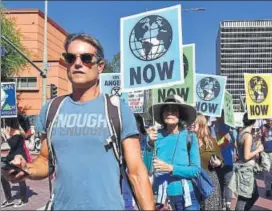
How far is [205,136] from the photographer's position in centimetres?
645

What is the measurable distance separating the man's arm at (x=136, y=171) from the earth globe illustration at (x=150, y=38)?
419 cm

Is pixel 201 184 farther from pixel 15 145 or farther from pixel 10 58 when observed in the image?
pixel 10 58

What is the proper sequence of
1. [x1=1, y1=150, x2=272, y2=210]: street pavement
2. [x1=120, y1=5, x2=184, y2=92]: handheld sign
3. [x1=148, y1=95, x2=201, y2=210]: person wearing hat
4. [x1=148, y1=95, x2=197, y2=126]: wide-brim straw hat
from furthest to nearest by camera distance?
[x1=1, y1=150, x2=272, y2=210]: street pavement → [x1=120, y1=5, x2=184, y2=92]: handheld sign → [x1=148, y1=95, x2=197, y2=126]: wide-brim straw hat → [x1=148, y1=95, x2=201, y2=210]: person wearing hat

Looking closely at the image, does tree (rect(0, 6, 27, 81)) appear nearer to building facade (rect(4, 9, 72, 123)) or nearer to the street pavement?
building facade (rect(4, 9, 72, 123))

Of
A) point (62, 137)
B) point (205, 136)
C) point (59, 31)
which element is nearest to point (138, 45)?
point (205, 136)

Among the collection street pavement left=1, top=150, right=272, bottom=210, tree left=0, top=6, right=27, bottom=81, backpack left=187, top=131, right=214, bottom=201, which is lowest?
street pavement left=1, top=150, right=272, bottom=210

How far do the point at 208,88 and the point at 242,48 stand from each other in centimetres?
468

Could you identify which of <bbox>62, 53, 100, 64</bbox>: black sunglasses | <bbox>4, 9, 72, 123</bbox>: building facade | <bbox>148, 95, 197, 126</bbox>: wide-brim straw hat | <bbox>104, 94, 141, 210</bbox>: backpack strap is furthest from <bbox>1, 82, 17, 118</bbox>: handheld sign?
<bbox>4, 9, 72, 123</bbox>: building facade

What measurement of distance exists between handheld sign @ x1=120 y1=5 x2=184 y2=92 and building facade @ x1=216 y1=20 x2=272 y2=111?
24.7 feet

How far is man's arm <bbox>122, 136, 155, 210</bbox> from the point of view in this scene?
2.28m

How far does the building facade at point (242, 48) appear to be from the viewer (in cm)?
1475

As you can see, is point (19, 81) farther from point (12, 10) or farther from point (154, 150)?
point (154, 150)

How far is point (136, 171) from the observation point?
233cm

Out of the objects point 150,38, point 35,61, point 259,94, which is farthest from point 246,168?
point 35,61
